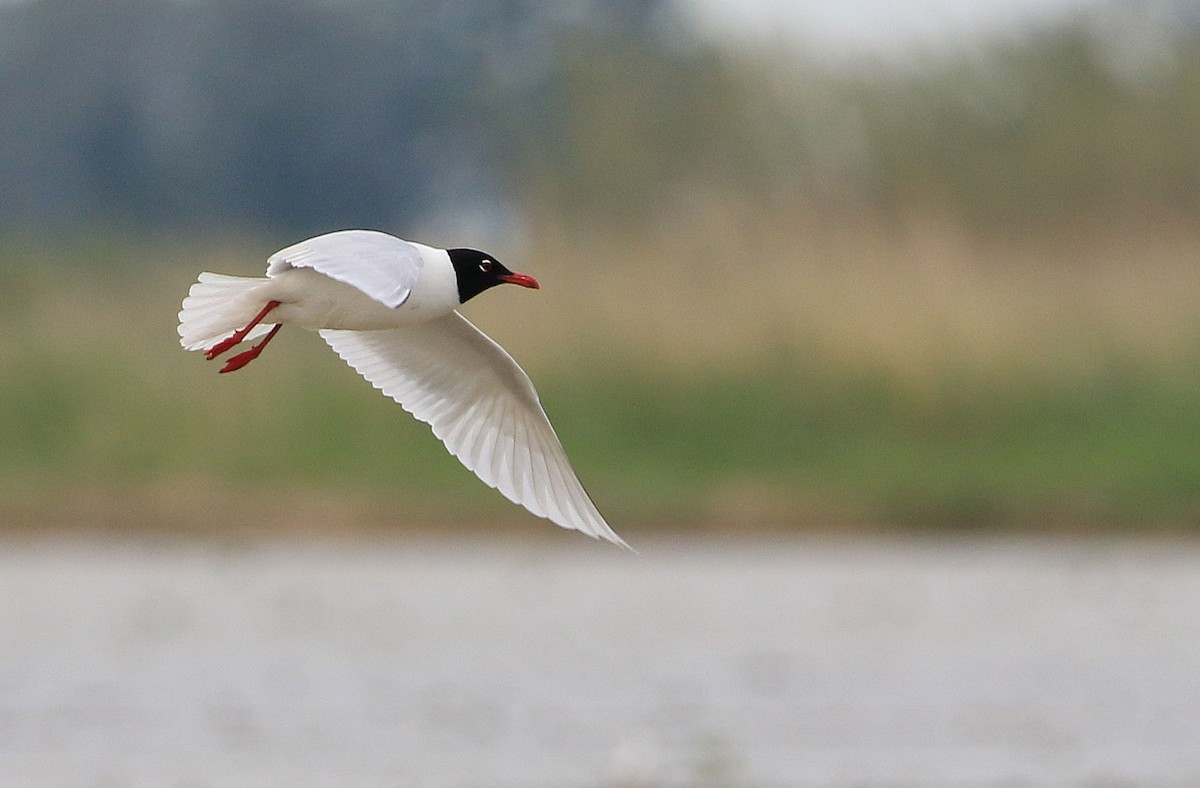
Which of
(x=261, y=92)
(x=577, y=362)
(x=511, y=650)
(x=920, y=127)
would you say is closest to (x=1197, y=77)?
(x=920, y=127)

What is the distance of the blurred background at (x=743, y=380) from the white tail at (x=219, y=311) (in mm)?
3527

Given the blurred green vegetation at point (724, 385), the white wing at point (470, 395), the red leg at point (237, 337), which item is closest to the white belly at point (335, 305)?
the red leg at point (237, 337)

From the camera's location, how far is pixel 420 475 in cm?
1197

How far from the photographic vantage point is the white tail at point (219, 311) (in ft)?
12.6

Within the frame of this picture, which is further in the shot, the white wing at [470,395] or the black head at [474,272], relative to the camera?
the white wing at [470,395]

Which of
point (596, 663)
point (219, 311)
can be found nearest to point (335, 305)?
point (219, 311)

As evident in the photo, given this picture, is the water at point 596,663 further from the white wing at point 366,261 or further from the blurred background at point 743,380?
the white wing at point 366,261

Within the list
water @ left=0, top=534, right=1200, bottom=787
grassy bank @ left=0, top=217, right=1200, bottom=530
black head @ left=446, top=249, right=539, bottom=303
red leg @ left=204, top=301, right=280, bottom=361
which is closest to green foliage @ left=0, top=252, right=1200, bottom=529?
grassy bank @ left=0, top=217, right=1200, bottom=530

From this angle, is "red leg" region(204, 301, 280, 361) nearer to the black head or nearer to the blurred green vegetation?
the black head

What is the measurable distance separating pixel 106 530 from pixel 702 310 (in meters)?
3.38

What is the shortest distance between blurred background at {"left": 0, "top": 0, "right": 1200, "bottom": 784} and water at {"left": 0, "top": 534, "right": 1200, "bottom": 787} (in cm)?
5

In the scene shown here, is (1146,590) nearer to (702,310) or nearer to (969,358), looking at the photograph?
(969,358)

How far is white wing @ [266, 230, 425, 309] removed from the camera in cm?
309

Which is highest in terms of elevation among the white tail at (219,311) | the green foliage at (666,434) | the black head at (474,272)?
the green foliage at (666,434)
